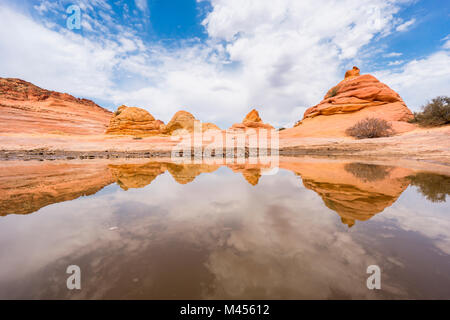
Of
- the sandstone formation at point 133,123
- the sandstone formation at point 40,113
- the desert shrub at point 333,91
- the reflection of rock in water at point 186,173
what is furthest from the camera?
the sandstone formation at point 40,113

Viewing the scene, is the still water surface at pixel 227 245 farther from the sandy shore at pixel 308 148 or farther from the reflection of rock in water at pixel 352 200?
the sandy shore at pixel 308 148

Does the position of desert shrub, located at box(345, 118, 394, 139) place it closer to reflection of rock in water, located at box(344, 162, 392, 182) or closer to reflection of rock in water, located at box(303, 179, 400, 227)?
reflection of rock in water, located at box(344, 162, 392, 182)

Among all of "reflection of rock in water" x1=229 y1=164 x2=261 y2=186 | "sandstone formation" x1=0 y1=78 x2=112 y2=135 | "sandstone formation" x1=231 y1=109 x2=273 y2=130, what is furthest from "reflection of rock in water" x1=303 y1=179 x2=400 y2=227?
"sandstone formation" x1=0 y1=78 x2=112 y2=135

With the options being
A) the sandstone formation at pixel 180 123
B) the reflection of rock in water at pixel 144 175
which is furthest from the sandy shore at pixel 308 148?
the sandstone formation at pixel 180 123

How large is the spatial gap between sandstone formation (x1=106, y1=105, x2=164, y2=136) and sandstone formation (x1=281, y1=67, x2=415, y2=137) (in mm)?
24291

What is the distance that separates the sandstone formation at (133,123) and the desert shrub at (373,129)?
31.8m

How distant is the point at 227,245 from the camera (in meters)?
2.20

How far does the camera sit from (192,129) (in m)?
42.2

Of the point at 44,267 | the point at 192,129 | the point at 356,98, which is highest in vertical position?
the point at 356,98

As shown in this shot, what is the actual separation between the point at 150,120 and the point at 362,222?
3692cm

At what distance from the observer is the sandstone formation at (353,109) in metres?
25.9
